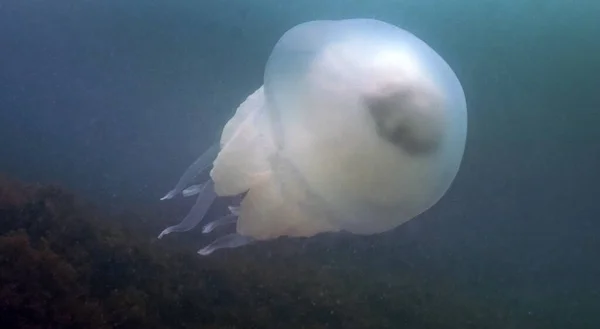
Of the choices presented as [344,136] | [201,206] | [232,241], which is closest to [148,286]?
[201,206]

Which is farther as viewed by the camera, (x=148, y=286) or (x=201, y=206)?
(x=148, y=286)

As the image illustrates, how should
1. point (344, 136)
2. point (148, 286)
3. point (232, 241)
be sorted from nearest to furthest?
point (344, 136) < point (232, 241) < point (148, 286)

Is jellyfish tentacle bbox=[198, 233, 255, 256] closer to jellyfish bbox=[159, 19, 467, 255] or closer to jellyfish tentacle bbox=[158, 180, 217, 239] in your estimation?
jellyfish bbox=[159, 19, 467, 255]

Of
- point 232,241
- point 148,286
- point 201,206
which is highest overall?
point 201,206

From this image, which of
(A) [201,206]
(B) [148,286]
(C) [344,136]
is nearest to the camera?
(C) [344,136]

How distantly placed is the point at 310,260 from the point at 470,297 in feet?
9.36

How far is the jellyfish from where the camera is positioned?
7.89 feet

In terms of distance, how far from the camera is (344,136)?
8.25ft

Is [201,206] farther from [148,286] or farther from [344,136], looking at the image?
[148,286]

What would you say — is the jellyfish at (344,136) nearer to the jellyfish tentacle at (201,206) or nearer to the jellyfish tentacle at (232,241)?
the jellyfish tentacle at (232,241)

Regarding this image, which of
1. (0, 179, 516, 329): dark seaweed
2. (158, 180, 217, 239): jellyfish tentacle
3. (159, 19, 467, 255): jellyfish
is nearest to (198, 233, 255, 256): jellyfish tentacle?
(159, 19, 467, 255): jellyfish

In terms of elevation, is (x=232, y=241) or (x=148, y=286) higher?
(x=232, y=241)

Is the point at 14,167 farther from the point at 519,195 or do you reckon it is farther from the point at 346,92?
the point at 346,92

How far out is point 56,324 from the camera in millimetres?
3875
